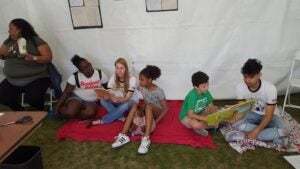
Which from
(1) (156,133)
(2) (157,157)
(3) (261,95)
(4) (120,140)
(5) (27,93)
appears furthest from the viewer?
(5) (27,93)

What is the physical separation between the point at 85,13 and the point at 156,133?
185 cm

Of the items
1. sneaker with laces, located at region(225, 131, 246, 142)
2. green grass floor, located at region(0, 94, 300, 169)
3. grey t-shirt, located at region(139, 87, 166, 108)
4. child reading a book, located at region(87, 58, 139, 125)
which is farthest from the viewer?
child reading a book, located at region(87, 58, 139, 125)

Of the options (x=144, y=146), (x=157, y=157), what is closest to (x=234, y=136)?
(x=157, y=157)

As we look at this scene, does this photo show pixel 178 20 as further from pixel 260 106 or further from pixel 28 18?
pixel 28 18

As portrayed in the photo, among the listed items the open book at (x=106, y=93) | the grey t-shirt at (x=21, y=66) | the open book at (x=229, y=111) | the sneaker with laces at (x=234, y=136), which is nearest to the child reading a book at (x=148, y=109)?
the open book at (x=106, y=93)

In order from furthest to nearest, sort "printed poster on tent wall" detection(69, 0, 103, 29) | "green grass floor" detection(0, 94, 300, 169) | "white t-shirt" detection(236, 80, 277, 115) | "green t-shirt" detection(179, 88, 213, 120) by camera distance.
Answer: "printed poster on tent wall" detection(69, 0, 103, 29) < "green t-shirt" detection(179, 88, 213, 120) < "white t-shirt" detection(236, 80, 277, 115) < "green grass floor" detection(0, 94, 300, 169)

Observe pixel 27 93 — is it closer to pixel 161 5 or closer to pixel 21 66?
pixel 21 66

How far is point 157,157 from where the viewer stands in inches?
101

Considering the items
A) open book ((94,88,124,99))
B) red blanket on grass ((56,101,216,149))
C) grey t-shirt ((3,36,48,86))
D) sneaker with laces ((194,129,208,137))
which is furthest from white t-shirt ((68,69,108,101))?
sneaker with laces ((194,129,208,137))

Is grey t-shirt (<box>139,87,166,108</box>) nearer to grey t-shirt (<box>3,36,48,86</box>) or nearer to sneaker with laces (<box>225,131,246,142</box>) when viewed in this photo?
sneaker with laces (<box>225,131,246,142</box>)

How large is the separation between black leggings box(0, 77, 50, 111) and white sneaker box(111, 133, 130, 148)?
48.1 inches

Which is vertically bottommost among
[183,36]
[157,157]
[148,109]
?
[157,157]

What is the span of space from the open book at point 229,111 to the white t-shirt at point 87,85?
148cm

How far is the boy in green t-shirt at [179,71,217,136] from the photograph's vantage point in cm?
A: 271
